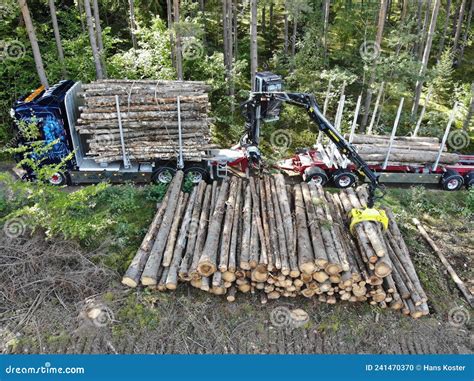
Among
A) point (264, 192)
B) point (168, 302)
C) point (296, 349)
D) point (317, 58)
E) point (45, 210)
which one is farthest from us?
point (317, 58)

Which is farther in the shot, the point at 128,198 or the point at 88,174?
the point at 88,174

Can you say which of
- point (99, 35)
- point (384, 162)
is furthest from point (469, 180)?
point (99, 35)

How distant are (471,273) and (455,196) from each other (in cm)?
432

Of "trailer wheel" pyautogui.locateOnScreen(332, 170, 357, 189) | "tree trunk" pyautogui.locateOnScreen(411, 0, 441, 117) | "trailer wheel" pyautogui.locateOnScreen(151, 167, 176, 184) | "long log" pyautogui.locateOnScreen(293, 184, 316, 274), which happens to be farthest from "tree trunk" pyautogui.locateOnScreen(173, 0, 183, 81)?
"tree trunk" pyautogui.locateOnScreen(411, 0, 441, 117)

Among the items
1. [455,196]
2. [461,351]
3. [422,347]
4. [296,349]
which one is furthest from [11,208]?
[455,196]

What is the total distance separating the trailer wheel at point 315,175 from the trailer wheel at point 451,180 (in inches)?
A: 175

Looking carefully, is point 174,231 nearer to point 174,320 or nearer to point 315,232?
point 174,320

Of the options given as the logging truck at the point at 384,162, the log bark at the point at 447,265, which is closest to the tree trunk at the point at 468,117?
the logging truck at the point at 384,162

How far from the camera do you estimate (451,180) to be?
14578 mm

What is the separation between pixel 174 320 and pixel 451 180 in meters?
11.4

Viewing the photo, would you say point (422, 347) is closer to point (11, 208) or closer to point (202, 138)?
point (202, 138)

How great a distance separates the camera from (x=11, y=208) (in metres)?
12.1

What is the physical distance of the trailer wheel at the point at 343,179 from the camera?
14.2 m

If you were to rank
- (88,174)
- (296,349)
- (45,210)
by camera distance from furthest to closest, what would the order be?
(88,174) → (45,210) → (296,349)
